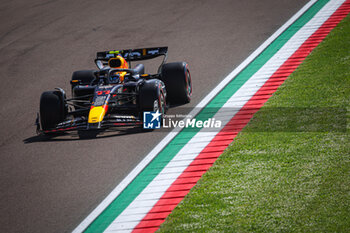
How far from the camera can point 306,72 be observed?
11891mm

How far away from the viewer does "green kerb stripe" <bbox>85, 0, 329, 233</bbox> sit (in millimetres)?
7155

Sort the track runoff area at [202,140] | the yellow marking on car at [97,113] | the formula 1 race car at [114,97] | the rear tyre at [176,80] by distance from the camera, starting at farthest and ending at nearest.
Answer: the rear tyre at [176,80] < the formula 1 race car at [114,97] < the yellow marking on car at [97,113] < the track runoff area at [202,140]

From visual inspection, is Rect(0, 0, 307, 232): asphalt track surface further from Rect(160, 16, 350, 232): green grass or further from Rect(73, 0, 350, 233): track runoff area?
Rect(160, 16, 350, 232): green grass

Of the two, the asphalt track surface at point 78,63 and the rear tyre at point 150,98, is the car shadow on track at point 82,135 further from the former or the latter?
the rear tyre at point 150,98

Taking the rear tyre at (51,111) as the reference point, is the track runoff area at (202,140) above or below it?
below

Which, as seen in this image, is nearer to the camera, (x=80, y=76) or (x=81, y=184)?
(x=81, y=184)

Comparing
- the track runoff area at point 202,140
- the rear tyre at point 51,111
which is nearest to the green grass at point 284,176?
the track runoff area at point 202,140

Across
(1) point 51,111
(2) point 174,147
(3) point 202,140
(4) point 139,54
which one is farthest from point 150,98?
(4) point 139,54

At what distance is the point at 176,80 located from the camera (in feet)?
36.4

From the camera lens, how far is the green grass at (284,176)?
638cm

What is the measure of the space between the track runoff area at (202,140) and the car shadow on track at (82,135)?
89 cm

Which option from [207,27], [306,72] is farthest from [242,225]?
[207,27]

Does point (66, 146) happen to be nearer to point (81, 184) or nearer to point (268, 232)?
point (81, 184)

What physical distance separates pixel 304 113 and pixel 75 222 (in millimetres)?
4911
